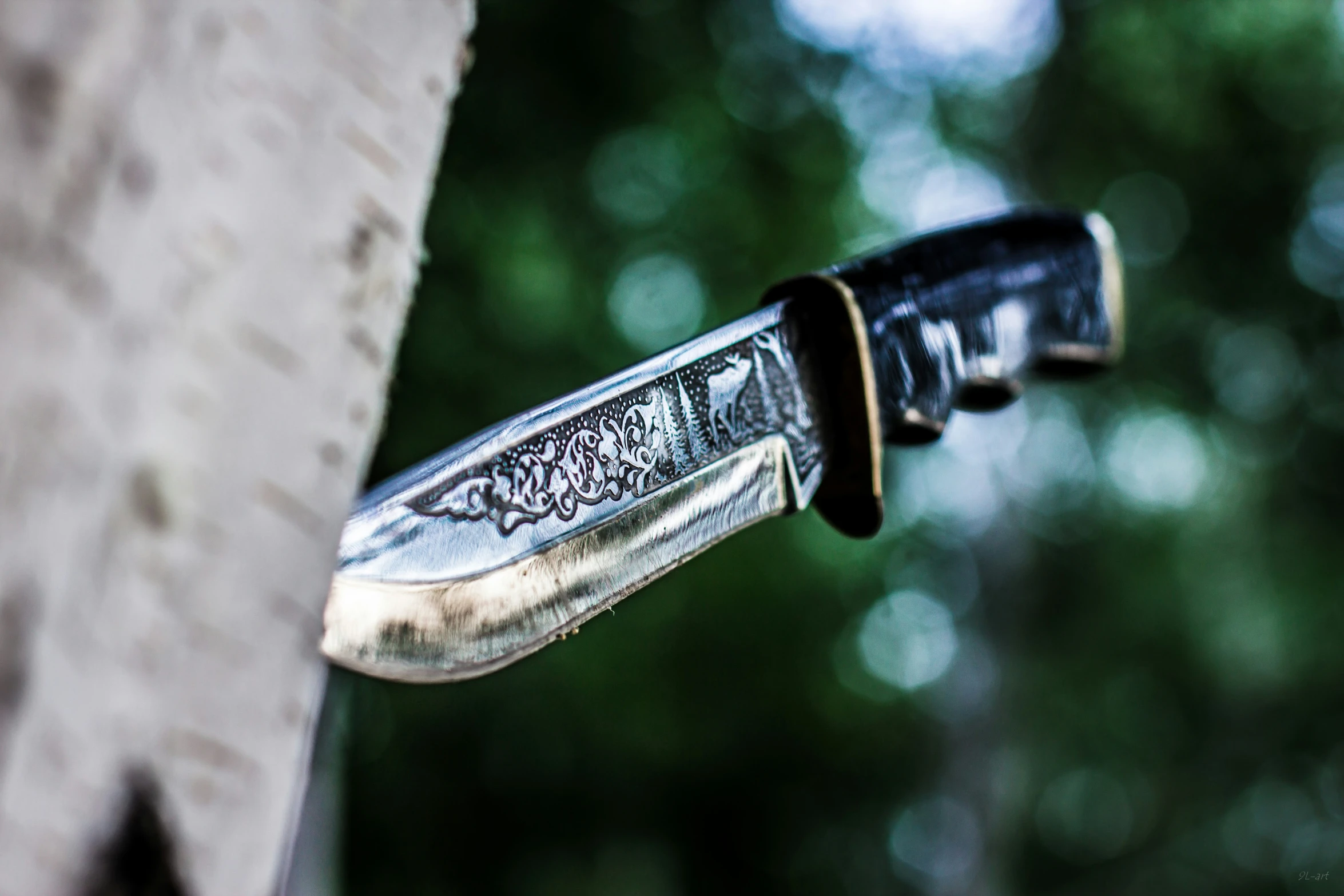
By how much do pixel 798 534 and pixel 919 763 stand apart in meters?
1.26

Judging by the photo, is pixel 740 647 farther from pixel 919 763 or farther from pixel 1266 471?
pixel 1266 471

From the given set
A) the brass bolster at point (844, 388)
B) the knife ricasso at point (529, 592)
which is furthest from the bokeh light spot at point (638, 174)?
the knife ricasso at point (529, 592)

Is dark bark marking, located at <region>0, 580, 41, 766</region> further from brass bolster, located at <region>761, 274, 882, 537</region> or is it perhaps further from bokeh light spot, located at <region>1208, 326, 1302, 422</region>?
bokeh light spot, located at <region>1208, 326, 1302, 422</region>

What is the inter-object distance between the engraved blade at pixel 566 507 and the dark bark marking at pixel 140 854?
18 centimetres

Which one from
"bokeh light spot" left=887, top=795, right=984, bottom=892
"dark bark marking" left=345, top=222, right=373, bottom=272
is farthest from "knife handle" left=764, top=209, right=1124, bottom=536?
"bokeh light spot" left=887, top=795, right=984, bottom=892

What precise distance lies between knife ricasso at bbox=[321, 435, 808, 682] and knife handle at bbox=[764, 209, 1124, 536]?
9 cm

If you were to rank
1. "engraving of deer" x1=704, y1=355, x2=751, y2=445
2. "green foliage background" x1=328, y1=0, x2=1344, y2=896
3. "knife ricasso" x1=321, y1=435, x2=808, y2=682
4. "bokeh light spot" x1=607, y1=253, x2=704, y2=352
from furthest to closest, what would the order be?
1. "bokeh light spot" x1=607, y1=253, x2=704, y2=352
2. "green foliage background" x1=328, y1=0, x2=1344, y2=896
3. "engraving of deer" x1=704, y1=355, x2=751, y2=445
4. "knife ricasso" x1=321, y1=435, x2=808, y2=682

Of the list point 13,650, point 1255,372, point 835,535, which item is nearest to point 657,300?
point 835,535

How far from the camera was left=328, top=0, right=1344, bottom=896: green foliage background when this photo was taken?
3.84 m

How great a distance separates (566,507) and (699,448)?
4.1 inches

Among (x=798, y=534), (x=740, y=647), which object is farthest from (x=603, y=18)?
(x=740, y=647)

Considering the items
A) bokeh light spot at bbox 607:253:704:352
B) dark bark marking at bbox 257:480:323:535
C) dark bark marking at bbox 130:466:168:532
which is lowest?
dark bark marking at bbox 257:480:323:535

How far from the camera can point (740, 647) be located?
14.8 ft

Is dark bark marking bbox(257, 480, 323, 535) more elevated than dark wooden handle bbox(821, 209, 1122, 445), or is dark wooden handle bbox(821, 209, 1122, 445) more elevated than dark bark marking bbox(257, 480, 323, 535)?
dark wooden handle bbox(821, 209, 1122, 445)
